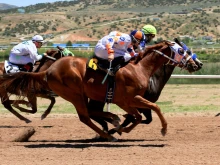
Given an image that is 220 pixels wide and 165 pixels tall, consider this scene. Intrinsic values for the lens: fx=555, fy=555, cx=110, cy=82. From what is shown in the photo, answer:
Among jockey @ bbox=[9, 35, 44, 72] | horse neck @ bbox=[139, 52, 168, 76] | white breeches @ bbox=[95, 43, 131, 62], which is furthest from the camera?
jockey @ bbox=[9, 35, 44, 72]

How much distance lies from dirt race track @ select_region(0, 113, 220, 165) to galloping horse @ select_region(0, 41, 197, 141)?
2.08 feet

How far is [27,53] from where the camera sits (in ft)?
40.3

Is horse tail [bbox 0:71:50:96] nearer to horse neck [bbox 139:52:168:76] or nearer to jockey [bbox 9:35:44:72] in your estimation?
jockey [bbox 9:35:44:72]

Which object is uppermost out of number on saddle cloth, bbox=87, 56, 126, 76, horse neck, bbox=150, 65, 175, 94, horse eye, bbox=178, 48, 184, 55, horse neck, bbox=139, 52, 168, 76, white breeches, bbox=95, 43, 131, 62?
white breeches, bbox=95, 43, 131, 62

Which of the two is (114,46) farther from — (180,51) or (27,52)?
(27,52)

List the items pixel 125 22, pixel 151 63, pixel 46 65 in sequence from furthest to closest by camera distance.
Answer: pixel 125 22, pixel 46 65, pixel 151 63

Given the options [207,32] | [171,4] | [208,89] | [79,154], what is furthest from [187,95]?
[171,4]

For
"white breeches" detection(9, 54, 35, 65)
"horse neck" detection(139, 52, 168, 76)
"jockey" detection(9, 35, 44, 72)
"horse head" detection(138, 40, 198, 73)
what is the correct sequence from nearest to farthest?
"horse neck" detection(139, 52, 168, 76)
"horse head" detection(138, 40, 198, 73)
"jockey" detection(9, 35, 44, 72)
"white breeches" detection(9, 54, 35, 65)

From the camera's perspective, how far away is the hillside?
76.4 m

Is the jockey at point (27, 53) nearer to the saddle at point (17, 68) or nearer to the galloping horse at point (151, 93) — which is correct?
the saddle at point (17, 68)

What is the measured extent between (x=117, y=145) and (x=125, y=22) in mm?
74008

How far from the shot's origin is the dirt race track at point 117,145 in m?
7.72

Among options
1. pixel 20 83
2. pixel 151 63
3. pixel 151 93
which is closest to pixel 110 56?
pixel 151 63

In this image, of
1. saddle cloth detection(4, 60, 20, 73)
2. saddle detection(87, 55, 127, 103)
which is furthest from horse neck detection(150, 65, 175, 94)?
saddle cloth detection(4, 60, 20, 73)
